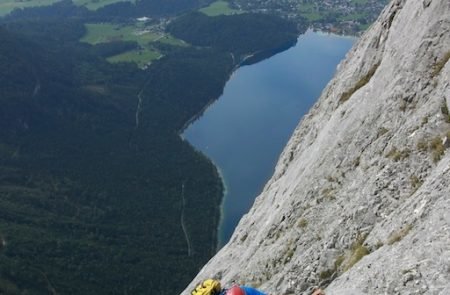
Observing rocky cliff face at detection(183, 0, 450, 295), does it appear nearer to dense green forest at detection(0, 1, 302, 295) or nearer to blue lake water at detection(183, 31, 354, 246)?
dense green forest at detection(0, 1, 302, 295)

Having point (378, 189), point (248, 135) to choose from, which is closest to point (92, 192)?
point (248, 135)

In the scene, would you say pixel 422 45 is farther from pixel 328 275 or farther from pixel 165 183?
pixel 165 183

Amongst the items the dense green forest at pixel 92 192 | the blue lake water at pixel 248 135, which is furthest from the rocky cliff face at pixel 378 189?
the blue lake water at pixel 248 135

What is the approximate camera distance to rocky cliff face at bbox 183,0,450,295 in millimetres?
12984

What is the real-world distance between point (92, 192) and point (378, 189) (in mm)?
137480

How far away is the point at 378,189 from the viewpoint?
16547 millimetres

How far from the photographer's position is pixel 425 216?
13.5 metres

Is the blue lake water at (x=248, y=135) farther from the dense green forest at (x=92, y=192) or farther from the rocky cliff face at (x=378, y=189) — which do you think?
the rocky cliff face at (x=378, y=189)

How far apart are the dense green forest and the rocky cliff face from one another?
91.7m

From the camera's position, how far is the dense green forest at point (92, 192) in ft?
384

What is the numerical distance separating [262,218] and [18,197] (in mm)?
120964

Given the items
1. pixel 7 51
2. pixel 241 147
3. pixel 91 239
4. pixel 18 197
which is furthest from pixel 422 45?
pixel 7 51

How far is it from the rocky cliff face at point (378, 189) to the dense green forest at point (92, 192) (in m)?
91.7

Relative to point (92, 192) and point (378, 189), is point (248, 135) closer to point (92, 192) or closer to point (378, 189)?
point (92, 192)
